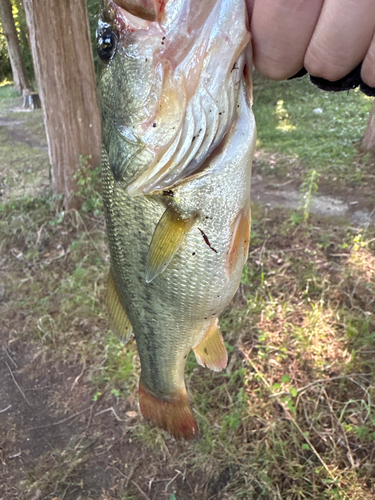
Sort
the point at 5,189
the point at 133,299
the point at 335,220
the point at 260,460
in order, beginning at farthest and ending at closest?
the point at 5,189 < the point at 335,220 < the point at 260,460 < the point at 133,299

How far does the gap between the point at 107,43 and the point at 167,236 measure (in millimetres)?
556

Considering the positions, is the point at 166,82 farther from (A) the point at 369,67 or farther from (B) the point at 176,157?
(A) the point at 369,67

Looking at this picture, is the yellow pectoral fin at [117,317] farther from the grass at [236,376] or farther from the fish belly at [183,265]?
the grass at [236,376]

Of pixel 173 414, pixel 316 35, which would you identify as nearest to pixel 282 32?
pixel 316 35

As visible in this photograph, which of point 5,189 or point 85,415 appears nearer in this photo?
point 85,415

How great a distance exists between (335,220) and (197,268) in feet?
10.2

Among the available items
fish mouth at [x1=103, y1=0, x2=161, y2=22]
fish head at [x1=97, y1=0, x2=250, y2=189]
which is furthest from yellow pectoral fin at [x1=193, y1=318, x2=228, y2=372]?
fish mouth at [x1=103, y1=0, x2=161, y2=22]

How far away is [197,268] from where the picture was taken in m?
1.23

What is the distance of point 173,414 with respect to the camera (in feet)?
5.21

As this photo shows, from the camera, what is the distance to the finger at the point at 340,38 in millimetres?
737

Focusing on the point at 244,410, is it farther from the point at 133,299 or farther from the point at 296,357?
the point at 133,299

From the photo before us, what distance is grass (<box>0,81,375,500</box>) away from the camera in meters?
2.32

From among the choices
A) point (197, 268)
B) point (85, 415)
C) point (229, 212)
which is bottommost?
point (85, 415)

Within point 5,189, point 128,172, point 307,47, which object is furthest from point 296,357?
point 5,189
